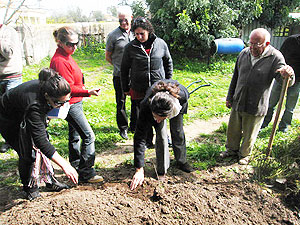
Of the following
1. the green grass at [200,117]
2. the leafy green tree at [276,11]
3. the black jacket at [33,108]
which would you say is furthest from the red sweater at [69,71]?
the leafy green tree at [276,11]

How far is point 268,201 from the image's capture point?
2.72 meters

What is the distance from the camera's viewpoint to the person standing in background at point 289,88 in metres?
4.09

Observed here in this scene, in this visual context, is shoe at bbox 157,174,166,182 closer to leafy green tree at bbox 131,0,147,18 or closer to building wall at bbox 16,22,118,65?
building wall at bbox 16,22,118,65

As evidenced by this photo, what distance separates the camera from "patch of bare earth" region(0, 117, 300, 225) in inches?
89.2

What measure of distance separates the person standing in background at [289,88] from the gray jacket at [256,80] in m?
1.28

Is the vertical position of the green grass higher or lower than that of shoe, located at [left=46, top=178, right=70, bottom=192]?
higher

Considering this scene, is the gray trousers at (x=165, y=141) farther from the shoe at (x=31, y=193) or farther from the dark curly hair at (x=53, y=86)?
the shoe at (x=31, y=193)

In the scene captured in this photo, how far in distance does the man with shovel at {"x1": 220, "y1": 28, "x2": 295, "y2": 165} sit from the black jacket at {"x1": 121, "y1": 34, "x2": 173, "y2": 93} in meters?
1.06

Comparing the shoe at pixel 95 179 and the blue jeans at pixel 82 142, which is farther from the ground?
the blue jeans at pixel 82 142

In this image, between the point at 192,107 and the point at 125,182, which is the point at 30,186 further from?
the point at 192,107

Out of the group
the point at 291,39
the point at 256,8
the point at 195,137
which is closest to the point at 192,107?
the point at 195,137

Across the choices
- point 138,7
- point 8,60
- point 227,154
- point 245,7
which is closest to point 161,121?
point 227,154

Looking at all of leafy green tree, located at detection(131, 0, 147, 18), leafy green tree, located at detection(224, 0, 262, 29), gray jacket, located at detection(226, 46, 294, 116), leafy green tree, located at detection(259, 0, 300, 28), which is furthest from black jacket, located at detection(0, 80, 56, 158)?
leafy green tree, located at detection(259, 0, 300, 28)

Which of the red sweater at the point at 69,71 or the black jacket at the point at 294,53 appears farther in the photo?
the black jacket at the point at 294,53
